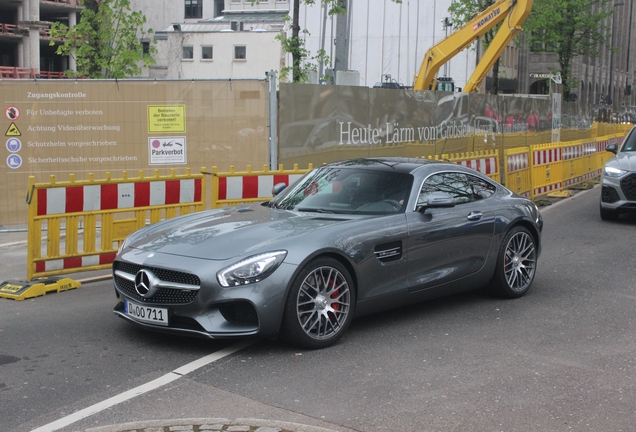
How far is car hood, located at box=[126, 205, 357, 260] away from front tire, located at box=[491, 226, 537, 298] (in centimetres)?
197

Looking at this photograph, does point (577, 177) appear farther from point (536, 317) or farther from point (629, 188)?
point (536, 317)

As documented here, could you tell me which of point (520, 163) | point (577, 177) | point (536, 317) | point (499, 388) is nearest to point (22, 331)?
point (499, 388)

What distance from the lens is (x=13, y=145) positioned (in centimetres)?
1292

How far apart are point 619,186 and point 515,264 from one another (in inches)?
253

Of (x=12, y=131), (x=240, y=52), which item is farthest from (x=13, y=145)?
(x=240, y=52)

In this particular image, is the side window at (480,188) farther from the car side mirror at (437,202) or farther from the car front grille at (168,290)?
the car front grille at (168,290)

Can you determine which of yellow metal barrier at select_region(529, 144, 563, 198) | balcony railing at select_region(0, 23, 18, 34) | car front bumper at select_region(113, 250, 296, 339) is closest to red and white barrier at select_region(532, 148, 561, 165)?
yellow metal barrier at select_region(529, 144, 563, 198)

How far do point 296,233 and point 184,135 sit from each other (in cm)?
762

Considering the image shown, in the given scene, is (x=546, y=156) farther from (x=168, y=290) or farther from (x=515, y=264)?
(x=168, y=290)

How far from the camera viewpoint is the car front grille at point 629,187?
44.4 ft

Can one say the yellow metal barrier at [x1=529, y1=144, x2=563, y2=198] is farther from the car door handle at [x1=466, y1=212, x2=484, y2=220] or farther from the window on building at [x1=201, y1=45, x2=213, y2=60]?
the window on building at [x1=201, y1=45, x2=213, y2=60]

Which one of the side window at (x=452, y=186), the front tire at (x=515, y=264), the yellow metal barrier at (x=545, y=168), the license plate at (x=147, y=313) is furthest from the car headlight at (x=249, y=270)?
the yellow metal barrier at (x=545, y=168)

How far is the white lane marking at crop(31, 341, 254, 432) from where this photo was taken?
186 inches

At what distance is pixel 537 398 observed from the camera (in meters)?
5.21
